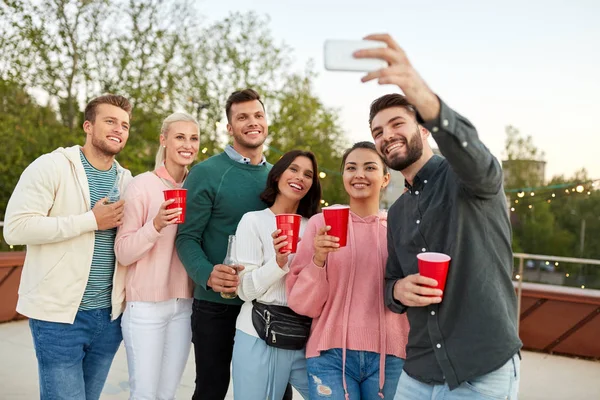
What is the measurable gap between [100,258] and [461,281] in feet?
6.67

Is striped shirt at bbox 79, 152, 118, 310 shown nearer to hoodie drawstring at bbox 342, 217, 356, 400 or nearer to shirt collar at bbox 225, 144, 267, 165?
shirt collar at bbox 225, 144, 267, 165

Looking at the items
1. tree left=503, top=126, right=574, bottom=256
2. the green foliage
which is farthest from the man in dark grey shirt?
tree left=503, top=126, right=574, bottom=256

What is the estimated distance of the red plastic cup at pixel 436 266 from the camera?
1.74 metres

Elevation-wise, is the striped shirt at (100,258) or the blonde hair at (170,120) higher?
the blonde hair at (170,120)

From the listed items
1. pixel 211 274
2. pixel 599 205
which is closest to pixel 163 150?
pixel 211 274

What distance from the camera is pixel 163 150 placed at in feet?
11.4

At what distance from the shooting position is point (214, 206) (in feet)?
10.3

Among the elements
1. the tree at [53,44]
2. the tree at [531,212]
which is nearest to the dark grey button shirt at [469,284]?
the tree at [53,44]

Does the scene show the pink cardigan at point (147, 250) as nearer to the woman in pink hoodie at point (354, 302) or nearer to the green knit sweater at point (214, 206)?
the green knit sweater at point (214, 206)

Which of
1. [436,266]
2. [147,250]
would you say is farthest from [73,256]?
[436,266]

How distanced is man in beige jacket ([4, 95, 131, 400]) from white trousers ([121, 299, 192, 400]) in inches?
5.1

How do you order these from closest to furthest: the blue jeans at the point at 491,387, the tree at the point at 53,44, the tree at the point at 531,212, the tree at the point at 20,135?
the blue jeans at the point at 491,387, the tree at the point at 20,135, the tree at the point at 53,44, the tree at the point at 531,212

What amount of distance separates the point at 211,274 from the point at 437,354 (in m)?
1.36

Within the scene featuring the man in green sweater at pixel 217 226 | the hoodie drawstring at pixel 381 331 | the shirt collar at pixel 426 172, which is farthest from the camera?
the man in green sweater at pixel 217 226
